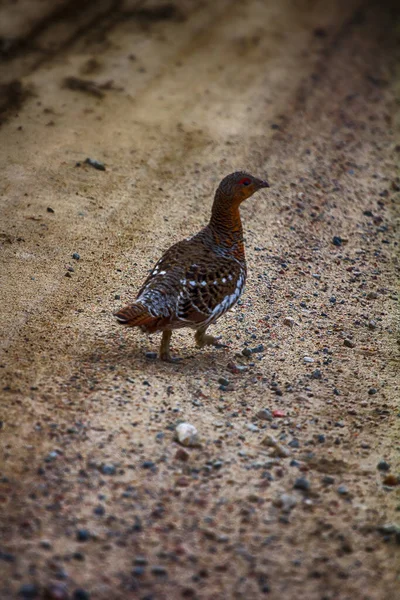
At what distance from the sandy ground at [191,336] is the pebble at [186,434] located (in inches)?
3.4

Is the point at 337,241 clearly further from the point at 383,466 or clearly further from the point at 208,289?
the point at 383,466

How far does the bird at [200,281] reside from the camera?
242 inches

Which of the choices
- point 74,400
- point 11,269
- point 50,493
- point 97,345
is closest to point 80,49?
point 11,269

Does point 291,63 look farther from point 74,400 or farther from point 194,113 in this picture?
point 74,400

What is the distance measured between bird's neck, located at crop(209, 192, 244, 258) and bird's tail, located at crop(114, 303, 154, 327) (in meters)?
1.24

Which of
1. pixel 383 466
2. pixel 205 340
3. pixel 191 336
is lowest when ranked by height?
pixel 191 336

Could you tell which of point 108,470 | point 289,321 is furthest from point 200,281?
point 108,470

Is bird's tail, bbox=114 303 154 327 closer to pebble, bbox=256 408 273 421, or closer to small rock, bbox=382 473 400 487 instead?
pebble, bbox=256 408 273 421

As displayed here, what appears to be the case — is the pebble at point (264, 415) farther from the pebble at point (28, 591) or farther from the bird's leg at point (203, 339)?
the pebble at point (28, 591)

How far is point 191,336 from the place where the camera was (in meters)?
7.31

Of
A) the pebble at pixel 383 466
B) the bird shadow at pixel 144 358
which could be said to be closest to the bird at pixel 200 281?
the bird shadow at pixel 144 358

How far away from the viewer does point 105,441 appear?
5.36 meters

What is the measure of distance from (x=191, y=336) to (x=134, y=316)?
1515mm

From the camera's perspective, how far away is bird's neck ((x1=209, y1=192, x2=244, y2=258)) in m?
6.93
